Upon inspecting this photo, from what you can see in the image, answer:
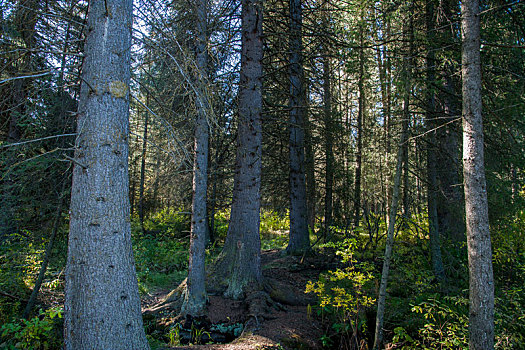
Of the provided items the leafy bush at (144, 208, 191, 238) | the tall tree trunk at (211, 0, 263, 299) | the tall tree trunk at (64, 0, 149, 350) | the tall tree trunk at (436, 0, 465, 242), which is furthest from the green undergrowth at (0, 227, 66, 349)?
the tall tree trunk at (436, 0, 465, 242)

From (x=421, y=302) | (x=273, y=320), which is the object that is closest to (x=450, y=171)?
(x=421, y=302)

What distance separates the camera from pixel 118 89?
3.23 metres

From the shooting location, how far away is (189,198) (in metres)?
11.7

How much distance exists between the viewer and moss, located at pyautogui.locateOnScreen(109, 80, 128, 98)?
3189 millimetres

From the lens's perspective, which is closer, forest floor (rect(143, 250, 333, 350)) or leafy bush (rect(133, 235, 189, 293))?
forest floor (rect(143, 250, 333, 350))

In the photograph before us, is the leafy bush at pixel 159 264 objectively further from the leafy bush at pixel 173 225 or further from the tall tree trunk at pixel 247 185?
the tall tree trunk at pixel 247 185

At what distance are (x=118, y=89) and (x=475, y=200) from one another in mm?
4895

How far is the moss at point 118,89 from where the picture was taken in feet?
10.5

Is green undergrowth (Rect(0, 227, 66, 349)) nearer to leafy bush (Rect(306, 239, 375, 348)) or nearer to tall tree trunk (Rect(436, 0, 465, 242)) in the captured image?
leafy bush (Rect(306, 239, 375, 348))

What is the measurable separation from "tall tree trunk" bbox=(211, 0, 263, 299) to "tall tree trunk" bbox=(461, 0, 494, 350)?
3620 mm

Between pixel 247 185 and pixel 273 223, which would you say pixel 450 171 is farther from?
pixel 273 223

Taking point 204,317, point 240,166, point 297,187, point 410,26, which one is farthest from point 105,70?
point 297,187

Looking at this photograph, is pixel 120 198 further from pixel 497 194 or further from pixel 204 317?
pixel 497 194

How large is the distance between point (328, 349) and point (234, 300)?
190cm
